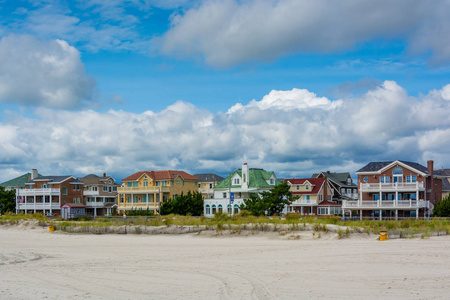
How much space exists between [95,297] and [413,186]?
5059 cm

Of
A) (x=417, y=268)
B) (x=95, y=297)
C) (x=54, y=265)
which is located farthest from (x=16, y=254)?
(x=417, y=268)

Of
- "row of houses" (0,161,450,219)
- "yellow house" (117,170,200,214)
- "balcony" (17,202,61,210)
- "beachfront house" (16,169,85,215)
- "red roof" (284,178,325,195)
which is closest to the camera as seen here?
"row of houses" (0,161,450,219)

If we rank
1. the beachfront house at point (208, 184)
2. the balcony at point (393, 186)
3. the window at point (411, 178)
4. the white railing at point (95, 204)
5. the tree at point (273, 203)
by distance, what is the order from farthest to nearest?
the white railing at point (95, 204) → the beachfront house at point (208, 184) → the window at point (411, 178) → the balcony at point (393, 186) → the tree at point (273, 203)

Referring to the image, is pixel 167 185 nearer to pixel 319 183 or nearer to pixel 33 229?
pixel 319 183

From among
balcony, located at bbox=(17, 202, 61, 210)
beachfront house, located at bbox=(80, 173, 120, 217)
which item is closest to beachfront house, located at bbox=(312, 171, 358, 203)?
beachfront house, located at bbox=(80, 173, 120, 217)

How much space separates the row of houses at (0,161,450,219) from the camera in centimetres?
5941

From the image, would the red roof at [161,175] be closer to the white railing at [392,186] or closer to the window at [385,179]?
the white railing at [392,186]

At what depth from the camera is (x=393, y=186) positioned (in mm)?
59531

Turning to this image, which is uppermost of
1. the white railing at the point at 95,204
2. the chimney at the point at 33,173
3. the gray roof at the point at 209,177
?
the chimney at the point at 33,173

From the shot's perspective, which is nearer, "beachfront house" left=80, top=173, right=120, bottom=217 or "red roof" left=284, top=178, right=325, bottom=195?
"red roof" left=284, top=178, right=325, bottom=195

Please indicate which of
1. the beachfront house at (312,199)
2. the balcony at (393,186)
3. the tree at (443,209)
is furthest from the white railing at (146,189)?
the tree at (443,209)

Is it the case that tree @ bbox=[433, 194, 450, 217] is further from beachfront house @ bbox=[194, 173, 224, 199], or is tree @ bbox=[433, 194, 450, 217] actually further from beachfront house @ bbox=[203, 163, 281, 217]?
beachfront house @ bbox=[194, 173, 224, 199]

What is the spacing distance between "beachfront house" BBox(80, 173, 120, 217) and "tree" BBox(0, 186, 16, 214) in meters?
12.3

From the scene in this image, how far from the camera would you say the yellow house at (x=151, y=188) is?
7531 centimetres
